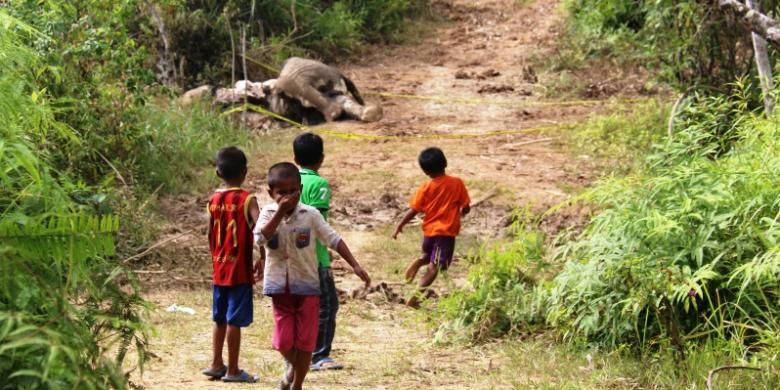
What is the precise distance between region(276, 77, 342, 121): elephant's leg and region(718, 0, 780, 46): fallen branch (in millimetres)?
7035

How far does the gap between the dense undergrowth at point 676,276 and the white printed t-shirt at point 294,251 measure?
150cm

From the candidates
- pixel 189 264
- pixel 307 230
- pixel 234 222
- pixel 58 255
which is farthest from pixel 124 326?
pixel 189 264

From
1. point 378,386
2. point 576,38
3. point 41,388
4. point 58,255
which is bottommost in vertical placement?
point 378,386

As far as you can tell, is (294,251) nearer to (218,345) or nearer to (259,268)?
(259,268)

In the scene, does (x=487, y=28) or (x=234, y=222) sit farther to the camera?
(x=487, y=28)

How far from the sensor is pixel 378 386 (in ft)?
20.2

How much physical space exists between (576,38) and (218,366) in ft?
37.3

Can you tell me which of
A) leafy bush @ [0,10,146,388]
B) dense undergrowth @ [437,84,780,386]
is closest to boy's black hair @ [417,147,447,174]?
dense undergrowth @ [437,84,780,386]

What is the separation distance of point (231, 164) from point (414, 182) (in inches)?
224

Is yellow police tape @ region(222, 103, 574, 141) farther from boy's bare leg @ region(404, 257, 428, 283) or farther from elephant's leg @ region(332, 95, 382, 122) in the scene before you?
boy's bare leg @ region(404, 257, 428, 283)

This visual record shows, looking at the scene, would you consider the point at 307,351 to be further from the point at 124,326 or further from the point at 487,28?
the point at 487,28

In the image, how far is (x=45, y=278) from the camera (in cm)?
390

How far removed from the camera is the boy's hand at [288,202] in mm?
5375

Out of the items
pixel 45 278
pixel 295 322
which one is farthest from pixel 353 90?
pixel 45 278
